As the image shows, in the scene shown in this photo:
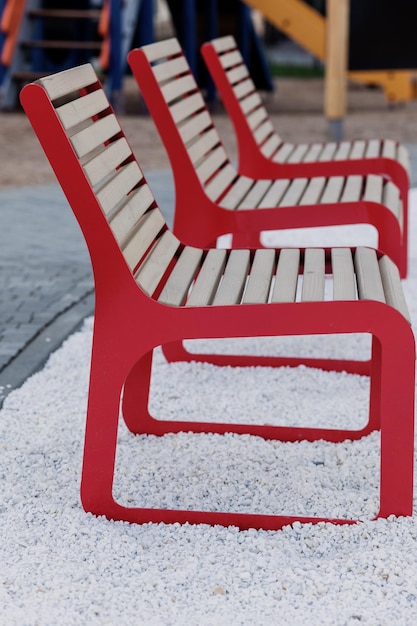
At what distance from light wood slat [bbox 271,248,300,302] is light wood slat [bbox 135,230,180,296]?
0.30 m

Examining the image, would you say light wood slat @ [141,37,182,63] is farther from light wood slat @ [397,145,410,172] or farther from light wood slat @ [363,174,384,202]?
light wood slat @ [397,145,410,172]

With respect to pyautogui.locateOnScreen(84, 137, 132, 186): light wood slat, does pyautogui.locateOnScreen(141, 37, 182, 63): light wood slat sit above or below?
above

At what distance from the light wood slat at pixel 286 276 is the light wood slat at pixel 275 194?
0.89 metres

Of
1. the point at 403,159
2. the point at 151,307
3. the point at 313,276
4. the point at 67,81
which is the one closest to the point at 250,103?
the point at 403,159

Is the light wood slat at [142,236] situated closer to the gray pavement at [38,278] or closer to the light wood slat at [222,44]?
the gray pavement at [38,278]

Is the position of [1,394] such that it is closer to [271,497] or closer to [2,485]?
[2,485]

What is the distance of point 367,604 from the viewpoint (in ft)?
7.52

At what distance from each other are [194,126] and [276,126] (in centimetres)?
728

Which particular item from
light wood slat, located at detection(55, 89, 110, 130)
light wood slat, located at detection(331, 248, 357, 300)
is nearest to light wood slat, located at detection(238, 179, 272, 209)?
light wood slat, located at detection(331, 248, 357, 300)

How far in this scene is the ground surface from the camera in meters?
9.04

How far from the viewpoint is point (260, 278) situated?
2.88 metres

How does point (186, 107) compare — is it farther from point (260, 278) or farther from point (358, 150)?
point (260, 278)

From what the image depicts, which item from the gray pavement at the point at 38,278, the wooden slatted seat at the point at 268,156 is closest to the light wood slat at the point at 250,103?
the wooden slatted seat at the point at 268,156

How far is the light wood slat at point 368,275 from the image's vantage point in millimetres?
2639
